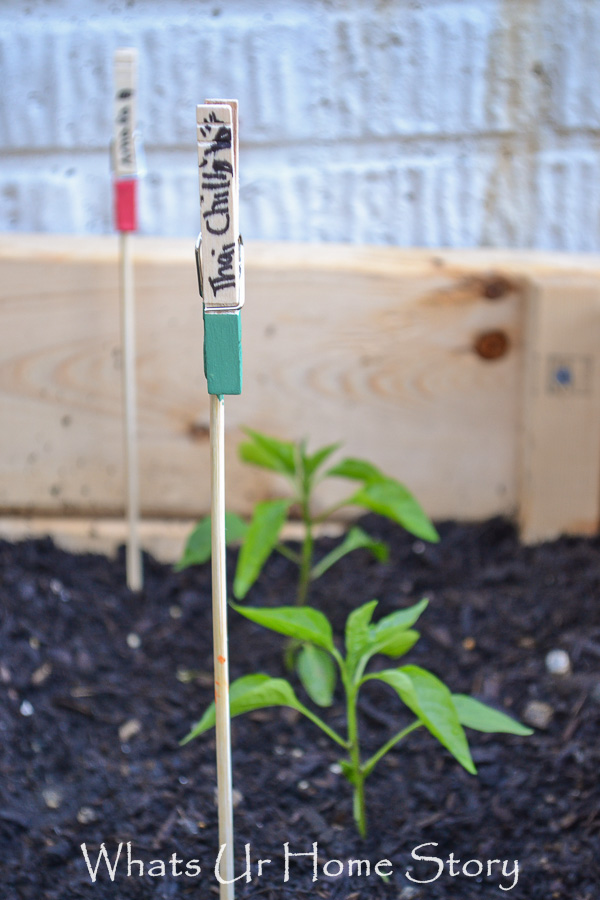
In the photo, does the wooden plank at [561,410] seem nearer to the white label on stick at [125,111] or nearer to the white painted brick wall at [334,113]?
the white painted brick wall at [334,113]

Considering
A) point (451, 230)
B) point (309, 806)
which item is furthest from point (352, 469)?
point (451, 230)

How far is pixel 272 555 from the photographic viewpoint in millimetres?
1195

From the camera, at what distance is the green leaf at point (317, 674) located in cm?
80

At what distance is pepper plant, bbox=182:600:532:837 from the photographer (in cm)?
64

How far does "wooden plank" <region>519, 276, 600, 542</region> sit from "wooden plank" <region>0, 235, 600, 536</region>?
4cm

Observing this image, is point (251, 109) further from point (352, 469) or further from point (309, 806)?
point (309, 806)

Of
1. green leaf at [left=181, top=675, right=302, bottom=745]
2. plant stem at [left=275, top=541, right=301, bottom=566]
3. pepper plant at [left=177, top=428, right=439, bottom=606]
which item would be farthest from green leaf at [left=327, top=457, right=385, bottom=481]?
green leaf at [left=181, top=675, right=302, bottom=745]

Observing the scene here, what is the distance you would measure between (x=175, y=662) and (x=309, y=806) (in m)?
0.28

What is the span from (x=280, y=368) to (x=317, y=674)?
0.49 meters

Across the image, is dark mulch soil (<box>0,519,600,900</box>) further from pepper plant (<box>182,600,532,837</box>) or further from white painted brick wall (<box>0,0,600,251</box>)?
white painted brick wall (<box>0,0,600,251</box>)

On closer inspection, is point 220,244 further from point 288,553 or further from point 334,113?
point 334,113

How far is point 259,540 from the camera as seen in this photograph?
0.91 metres

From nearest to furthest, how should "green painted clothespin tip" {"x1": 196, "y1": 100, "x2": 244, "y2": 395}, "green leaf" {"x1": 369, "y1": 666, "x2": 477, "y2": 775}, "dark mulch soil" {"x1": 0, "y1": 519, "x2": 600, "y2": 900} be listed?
1. "green painted clothespin tip" {"x1": 196, "y1": 100, "x2": 244, "y2": 395}
2. "green leaf" {"x1": 369, "y1": 666, "x2": 477, "y2": 775}
3. "dark mulch soil" {"x1": 0, "y1": 519, "x2": 600, "y2": 900}

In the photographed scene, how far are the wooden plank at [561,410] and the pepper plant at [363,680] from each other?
50cm
